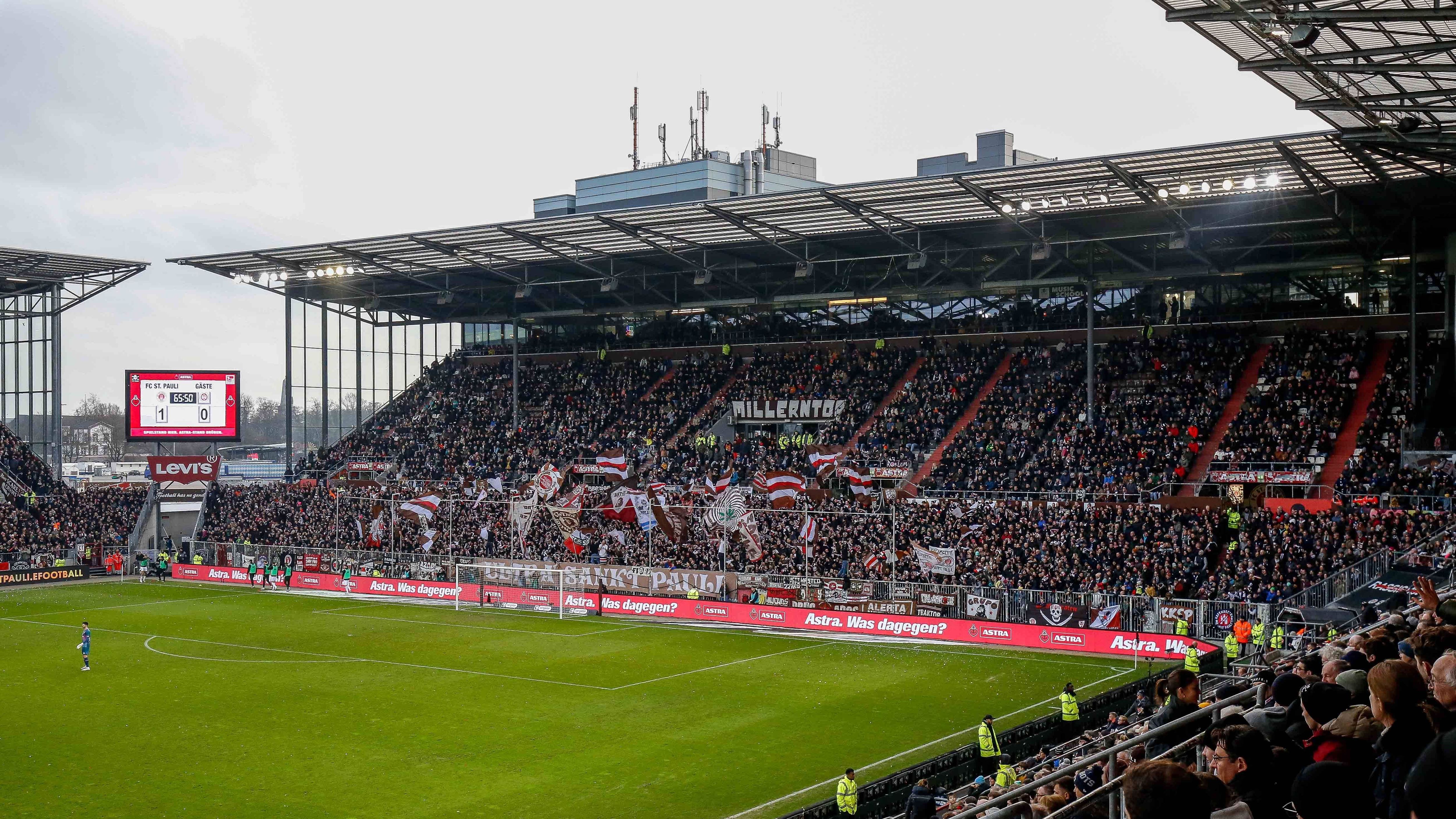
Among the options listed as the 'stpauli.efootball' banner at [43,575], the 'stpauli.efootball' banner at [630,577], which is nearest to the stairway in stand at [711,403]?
the 'stpauli.efootball' banner at [630,577]

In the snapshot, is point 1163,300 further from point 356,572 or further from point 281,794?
point 281,794

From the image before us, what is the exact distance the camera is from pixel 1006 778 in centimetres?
1686

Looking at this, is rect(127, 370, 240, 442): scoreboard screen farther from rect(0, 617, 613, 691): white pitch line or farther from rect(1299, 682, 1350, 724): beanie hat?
rect(1299, 682, 1350, 724): beanie hat

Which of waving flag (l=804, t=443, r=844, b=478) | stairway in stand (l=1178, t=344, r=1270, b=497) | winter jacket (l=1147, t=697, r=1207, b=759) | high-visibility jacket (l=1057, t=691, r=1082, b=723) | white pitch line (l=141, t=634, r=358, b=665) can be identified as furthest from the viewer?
waving flag (l=804, t=443, r=844, b=478)

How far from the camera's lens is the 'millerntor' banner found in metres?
59.1

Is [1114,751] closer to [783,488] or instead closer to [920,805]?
[920,805]

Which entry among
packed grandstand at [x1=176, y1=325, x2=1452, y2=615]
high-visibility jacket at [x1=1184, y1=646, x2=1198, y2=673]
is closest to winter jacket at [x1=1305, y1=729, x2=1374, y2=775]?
high-visibility jacket at [x1=1184, y1=646, x2=1198, y2=673]

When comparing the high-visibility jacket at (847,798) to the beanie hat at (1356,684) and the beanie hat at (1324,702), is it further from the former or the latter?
the beanie hat at (1324,702)

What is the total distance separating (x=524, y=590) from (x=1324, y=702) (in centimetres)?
4410

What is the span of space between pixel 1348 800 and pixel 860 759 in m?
20.3

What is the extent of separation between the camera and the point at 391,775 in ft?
78.0

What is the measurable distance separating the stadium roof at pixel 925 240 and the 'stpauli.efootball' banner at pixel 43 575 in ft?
53.0

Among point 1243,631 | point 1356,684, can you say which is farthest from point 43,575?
point 1356,684

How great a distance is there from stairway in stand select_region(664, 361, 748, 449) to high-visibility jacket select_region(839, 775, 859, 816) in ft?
140
